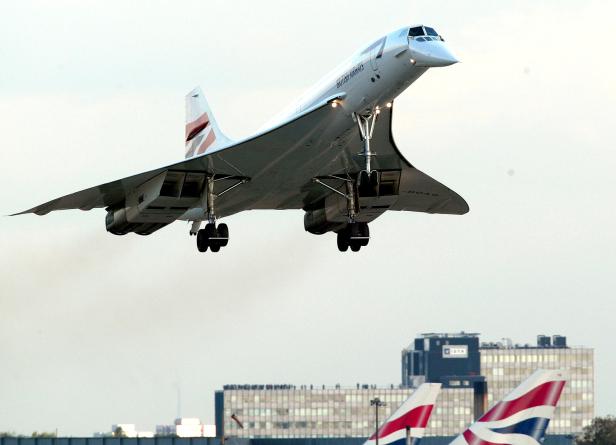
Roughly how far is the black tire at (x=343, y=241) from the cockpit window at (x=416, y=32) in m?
9.14

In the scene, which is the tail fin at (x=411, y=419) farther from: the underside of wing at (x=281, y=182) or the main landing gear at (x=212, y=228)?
the main landing gear at (x=212, y=228)

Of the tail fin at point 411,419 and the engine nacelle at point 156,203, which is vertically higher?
the engine nacelle at point 156,203

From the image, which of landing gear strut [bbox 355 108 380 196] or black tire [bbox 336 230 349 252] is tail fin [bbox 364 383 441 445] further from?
landing gear strut [bbox 355 108 380 196]

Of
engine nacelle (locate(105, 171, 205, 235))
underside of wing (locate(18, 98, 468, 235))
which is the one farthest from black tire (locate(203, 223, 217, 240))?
engine nacelle (locate(105, 171, 205, 235))

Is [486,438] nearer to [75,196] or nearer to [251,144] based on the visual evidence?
[251,144]

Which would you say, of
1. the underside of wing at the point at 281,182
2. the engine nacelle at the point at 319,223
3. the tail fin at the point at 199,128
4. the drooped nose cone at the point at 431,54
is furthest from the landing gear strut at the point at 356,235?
the drooped nose cone at the point at 431,54

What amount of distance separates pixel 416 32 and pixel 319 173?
6542 mm

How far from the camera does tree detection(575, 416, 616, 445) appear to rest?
121338 mm

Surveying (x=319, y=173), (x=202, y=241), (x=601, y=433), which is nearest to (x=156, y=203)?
(x=202, y=241)

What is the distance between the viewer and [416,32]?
39.4m

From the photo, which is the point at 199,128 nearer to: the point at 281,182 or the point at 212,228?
the point at 212,228

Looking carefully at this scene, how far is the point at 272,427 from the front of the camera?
191 meters

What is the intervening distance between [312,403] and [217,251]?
148 metres

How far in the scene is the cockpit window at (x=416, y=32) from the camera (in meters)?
39.3
